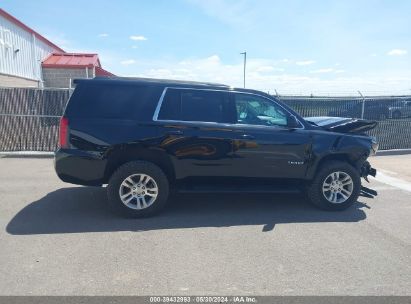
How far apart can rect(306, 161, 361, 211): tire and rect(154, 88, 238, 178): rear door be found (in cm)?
146

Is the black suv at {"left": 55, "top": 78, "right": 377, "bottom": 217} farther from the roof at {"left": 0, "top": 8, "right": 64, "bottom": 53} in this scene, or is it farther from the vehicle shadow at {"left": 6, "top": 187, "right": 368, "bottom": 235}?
the roof at {"left": 0, "top": 8, "right": 64, "bottom": 53}

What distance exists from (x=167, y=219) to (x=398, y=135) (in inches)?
393

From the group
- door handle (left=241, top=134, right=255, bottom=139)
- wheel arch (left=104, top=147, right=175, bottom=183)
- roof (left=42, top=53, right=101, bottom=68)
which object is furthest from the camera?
roof (left=42, top=53, right=101, bottom=68)

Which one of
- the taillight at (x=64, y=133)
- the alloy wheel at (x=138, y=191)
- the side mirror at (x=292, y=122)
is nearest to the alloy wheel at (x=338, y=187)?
the side mirror at (x=292, y=122)

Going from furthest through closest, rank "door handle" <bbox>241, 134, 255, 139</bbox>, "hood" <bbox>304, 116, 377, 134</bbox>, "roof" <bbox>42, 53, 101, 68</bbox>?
"roof" <bbox>42, 53, 101, 68</bbox>
"hood" <bbox>304, 116, 377, 134</bbox>
"door handle" <bbox>241, 134, 255, 139</bbox>

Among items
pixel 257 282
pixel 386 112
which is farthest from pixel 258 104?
pixel 386 112

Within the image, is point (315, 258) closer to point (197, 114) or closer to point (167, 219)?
point (167, 219)

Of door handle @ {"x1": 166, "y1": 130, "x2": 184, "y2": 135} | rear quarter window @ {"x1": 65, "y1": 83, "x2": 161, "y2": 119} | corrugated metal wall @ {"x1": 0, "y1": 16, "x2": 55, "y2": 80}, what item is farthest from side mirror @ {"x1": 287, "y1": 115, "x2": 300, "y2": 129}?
corrugated metal wall @ {"x1": 0, "y1": 16, "x2": 55, "y2": 80}

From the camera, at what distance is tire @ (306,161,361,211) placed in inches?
218

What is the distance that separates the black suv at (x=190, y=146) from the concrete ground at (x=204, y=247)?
→ 0.43 m

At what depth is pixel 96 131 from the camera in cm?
484

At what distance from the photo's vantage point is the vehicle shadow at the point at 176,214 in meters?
4.68

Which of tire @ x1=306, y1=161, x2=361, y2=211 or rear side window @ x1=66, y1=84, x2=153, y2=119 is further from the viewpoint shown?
tire @ x1=306, y1=161, x2=361, y2=211

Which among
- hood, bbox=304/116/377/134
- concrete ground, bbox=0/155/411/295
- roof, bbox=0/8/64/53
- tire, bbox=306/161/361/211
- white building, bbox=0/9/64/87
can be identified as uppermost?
roof, bbox=0/8/64/53
